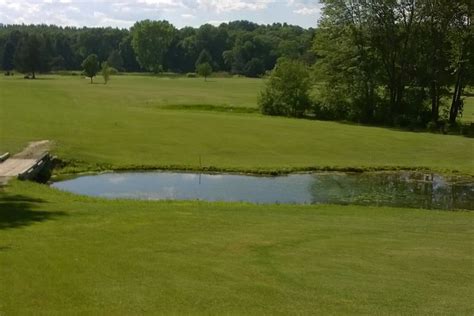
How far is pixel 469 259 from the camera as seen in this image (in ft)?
39.0

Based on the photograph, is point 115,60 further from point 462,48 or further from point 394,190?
point 394,190

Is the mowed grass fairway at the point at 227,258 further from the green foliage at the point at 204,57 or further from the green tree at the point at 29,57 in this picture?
the green foliage at the point at 204,57

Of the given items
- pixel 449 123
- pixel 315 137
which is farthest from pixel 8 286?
pixel 449 123

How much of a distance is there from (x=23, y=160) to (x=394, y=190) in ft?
56.9

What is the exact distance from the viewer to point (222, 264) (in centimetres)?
1034

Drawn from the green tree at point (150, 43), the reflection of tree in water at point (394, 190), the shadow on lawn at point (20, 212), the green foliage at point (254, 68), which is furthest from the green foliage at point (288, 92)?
the green tree at point (150, 43)

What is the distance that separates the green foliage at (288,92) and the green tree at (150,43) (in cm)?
12609

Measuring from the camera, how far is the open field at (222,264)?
26.8 ft

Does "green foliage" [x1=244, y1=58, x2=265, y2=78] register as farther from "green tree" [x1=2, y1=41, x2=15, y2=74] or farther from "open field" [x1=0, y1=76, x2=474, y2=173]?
"open field" [x1=0, y1=76, x2=474, y2=173]

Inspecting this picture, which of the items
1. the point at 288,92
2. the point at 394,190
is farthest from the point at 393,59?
the point at 394,190

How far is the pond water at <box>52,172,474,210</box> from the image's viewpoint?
24.5m

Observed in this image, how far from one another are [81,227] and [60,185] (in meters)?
13.6

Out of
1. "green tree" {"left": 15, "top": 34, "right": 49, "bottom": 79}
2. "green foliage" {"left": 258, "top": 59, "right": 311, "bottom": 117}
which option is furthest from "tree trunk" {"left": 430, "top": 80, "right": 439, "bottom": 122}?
"green tree" {"left": 15, "top": 34, "right": 49, "bottom": 79}

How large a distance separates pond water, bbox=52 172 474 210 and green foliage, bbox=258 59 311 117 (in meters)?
31.2
